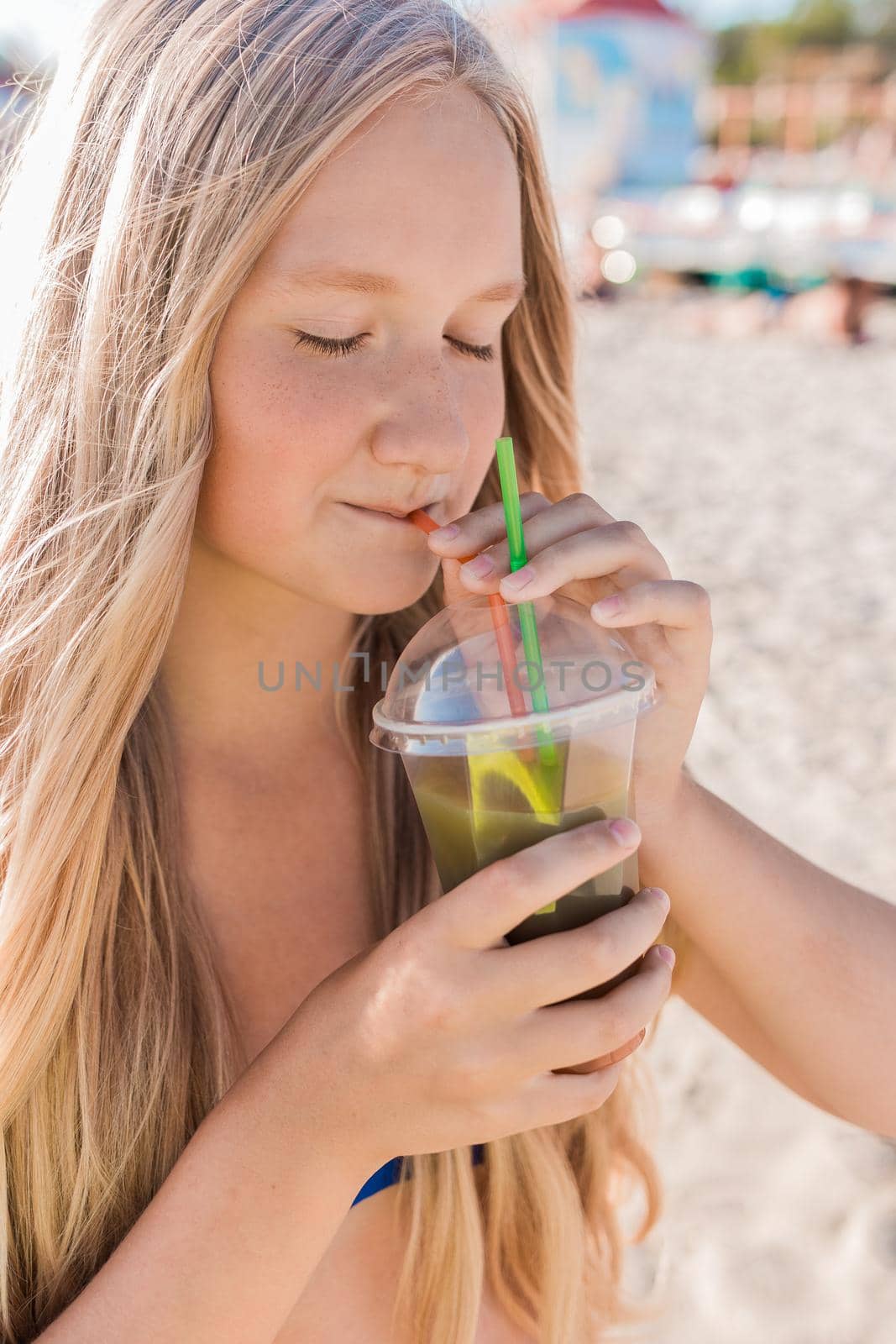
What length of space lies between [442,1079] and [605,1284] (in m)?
0.89

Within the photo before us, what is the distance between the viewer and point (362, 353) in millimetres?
1411

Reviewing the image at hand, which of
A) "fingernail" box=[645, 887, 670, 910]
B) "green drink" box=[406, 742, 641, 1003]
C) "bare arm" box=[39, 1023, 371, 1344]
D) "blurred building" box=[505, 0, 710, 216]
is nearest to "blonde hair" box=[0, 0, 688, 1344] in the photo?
"bare arm" box=[39, 1023, 371, 1344]

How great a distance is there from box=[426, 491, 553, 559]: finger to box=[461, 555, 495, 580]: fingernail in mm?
53

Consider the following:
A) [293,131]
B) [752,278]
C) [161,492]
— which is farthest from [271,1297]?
[752,278]

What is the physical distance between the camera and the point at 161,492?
1.42 meters

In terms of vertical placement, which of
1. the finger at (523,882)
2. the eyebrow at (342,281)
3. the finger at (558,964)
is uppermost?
the eyebrow at (342,281)

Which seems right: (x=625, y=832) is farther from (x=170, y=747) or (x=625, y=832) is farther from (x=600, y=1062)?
(x=170, y=747)

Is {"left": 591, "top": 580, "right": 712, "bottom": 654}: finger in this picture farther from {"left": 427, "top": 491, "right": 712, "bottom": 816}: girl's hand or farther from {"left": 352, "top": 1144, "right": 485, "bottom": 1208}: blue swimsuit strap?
{"left": 352, "top": 1144, "right": 485, "bottom": 1208}: blue swimsuit strap

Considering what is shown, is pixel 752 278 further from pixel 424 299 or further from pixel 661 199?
pixel 424 299

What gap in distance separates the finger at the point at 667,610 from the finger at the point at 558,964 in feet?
1.10

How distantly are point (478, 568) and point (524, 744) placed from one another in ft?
0.80

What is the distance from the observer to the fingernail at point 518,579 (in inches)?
50.4

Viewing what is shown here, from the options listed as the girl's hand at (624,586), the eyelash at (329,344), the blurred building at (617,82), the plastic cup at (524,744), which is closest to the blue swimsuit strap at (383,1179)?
the plastic cup at (524,744)

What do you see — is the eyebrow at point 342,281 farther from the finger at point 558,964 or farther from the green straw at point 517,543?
the finger at point 558,964
